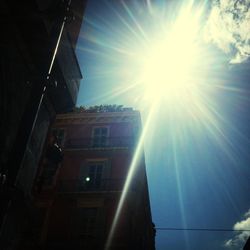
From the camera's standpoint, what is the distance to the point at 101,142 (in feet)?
76.4

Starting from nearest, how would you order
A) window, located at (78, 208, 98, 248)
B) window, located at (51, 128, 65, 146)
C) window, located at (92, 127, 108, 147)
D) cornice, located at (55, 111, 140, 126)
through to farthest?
window, located at (78, 208, 98, 248) → window, located at (92, 127, 108, 147) → window, located at (51, 128, 65, 146) → cornice, located at (55, 111, 140, 126)

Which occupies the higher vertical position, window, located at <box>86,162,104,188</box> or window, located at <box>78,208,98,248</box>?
window, located at <box>86,162,104,188</box>

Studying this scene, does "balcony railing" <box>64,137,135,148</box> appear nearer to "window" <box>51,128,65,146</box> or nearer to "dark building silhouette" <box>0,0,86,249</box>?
"window" <box>51,128,65,146</box>

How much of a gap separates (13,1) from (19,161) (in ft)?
12.0

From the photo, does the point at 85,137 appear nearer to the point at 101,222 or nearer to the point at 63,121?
the point at 63,121

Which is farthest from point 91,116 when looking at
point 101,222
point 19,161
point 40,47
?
point 19,161

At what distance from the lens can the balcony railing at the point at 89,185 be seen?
66.5 ft

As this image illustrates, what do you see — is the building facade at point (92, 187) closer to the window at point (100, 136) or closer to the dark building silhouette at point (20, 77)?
the window at point (100, 136)

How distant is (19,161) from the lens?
7.45 feet

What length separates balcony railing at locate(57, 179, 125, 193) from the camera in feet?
66.5

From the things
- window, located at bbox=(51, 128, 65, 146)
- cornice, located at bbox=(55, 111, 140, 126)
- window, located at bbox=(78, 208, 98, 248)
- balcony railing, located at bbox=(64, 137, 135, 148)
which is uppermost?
cornice, located at bbox=(55, 111, 140, 126)

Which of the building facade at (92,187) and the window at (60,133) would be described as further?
the window at (60,133)

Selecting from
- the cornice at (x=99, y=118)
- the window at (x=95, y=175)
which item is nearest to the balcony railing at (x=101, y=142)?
the window at (x=95, y=175)

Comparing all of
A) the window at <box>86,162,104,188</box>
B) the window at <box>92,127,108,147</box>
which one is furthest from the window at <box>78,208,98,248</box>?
the window at <box>92,127,108,147</box>
